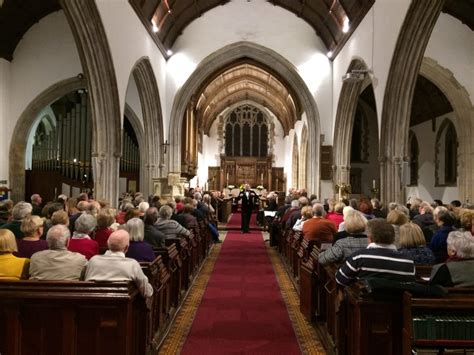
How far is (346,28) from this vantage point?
14.5m

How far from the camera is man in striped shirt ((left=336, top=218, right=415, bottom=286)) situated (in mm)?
3443

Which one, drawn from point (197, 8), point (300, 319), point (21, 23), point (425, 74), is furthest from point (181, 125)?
point (300, 319)

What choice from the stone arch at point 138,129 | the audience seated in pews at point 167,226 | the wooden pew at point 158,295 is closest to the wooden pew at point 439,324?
the wooden pew at point 158,295

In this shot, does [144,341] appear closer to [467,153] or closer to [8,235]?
[8,235]

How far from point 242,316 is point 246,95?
25.3 meters

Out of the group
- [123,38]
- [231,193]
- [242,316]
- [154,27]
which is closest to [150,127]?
[154,27]

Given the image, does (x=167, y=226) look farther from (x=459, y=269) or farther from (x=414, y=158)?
(x=414, y=158)

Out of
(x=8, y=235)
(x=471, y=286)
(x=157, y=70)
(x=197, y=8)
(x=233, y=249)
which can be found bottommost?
(x=233, y=249)

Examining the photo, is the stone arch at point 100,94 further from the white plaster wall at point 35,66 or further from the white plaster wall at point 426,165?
the white plaster wall at point 426,165

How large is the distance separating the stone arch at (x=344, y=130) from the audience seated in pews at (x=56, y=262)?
12.9 meters

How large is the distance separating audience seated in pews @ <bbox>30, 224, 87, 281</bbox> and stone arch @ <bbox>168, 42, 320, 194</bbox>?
43.8 ft

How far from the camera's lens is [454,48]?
1279cm

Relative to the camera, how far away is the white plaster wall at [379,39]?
10.4 metres

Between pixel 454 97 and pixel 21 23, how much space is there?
11.4 m
